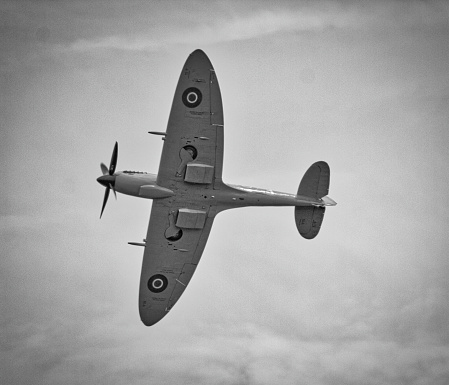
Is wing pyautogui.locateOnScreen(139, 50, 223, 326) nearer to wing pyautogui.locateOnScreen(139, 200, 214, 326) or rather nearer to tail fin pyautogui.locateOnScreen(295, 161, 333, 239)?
wing pyautogui.locateOnScreen(139, 200, 214, 326)

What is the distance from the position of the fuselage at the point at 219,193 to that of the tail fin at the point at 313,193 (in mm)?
391

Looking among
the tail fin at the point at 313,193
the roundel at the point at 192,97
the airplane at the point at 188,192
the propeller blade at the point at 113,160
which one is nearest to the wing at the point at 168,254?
the airplane at the point at 188,192

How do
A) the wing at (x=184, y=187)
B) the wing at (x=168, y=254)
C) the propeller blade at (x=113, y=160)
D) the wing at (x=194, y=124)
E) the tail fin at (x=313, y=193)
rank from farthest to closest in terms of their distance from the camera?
1. the tail fin at (x=313, y=193)
2. the wing at (x=168, y=254)
3. the propeller blade at (x=113, y=160)
4. the wing at (x=184, y=187)
5. the wing at (x=194, y=124)

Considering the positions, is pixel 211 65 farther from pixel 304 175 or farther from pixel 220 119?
pixel 304 175

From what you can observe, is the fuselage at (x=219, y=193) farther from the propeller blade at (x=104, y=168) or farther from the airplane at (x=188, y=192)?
the propeller blade at (x=104, y=168)

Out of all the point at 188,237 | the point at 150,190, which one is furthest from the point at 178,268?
the point at 150,190

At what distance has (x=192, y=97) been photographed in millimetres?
37406

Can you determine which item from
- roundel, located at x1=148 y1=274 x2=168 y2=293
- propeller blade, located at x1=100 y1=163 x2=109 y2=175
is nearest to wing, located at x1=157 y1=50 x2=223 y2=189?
propeller blade, located at x1=100 y1=163 x2=109 y2=175

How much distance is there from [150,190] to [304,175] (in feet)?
28.0

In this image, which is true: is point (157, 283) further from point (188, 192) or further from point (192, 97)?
point (192, 97)

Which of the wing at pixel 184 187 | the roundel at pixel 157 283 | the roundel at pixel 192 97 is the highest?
the roundel at pixel 192 97

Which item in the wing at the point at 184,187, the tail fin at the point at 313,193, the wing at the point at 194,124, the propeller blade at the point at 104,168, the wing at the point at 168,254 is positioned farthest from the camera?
the propeller blade at the point at 104,168

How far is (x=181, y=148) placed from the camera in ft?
124

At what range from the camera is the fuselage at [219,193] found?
126 ft
